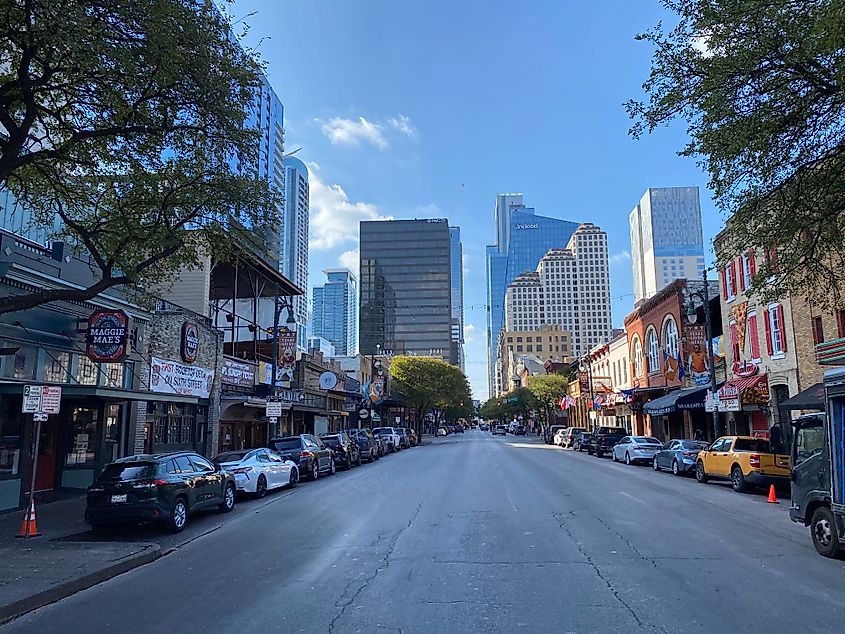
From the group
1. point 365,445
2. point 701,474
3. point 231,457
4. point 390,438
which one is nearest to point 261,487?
point 231,457

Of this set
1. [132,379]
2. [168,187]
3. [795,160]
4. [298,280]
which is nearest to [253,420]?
[132,379]

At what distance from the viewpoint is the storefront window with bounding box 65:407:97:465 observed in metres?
18.3

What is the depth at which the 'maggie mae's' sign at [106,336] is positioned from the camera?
1712cm

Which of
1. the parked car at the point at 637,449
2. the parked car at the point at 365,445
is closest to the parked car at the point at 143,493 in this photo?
the parked car at the point at 365,445

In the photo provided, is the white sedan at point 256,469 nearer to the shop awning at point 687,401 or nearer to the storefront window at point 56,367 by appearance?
the storefront window at point 56,367

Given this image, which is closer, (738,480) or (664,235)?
(738,480)

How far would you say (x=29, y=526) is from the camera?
1224 centimetres

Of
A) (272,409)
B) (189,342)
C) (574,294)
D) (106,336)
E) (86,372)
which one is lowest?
(272,409)

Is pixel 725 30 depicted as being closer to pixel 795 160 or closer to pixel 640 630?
pixel 795 160

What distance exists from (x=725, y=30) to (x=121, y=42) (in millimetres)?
9860

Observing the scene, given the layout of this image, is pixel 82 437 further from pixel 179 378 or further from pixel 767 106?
pixel 767 106

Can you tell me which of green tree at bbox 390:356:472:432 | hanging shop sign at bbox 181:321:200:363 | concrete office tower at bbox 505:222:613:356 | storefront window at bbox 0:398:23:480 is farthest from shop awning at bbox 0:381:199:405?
concrete office tower at bbox 505:222:613:356

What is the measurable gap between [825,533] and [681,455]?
1608cm

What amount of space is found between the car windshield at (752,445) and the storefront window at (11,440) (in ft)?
64.2
